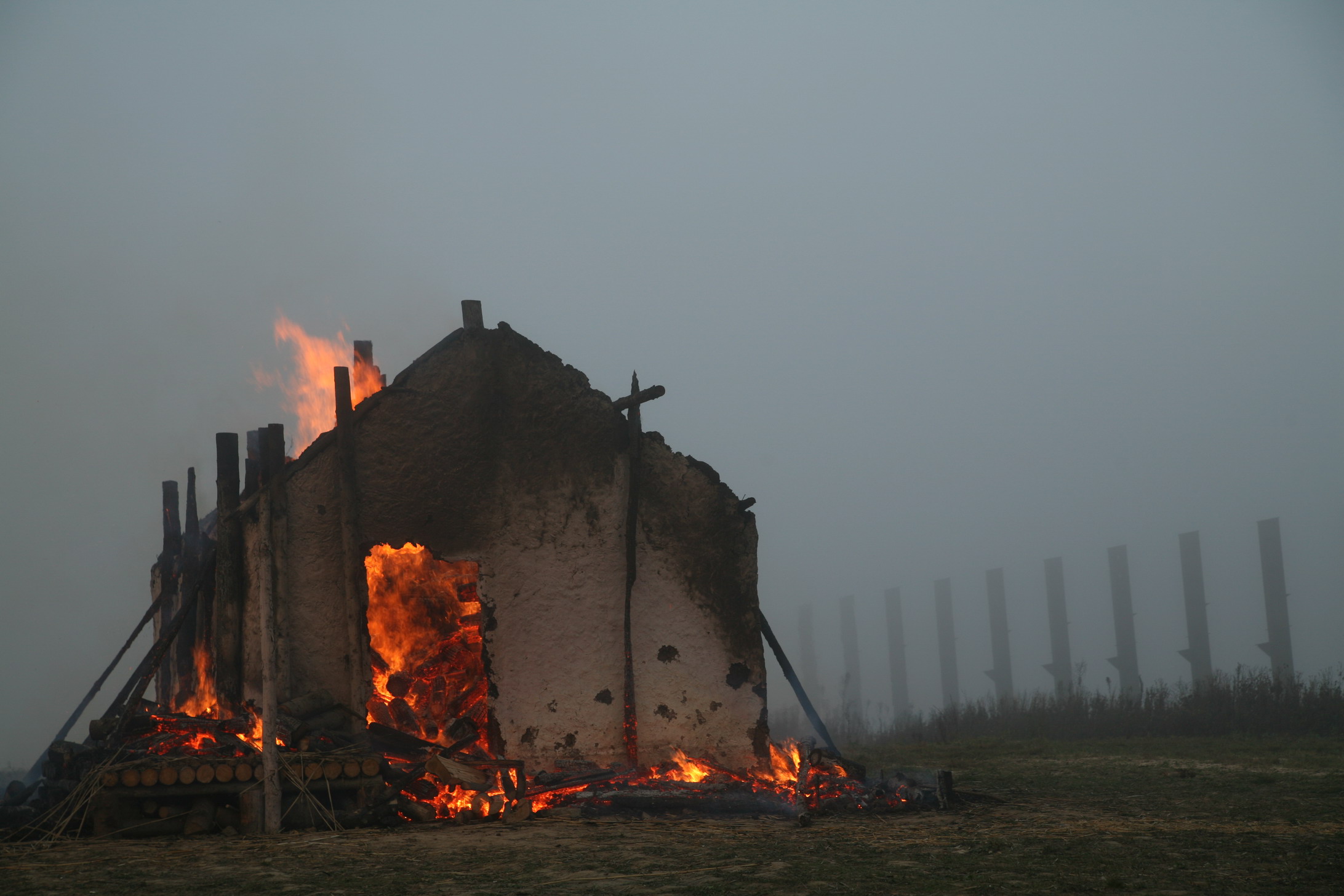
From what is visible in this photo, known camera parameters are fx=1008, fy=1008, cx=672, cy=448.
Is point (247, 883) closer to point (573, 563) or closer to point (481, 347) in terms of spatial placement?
point (573, 563)

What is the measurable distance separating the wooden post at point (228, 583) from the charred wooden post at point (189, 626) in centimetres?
73

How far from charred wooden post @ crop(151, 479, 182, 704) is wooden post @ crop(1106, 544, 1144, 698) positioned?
18.3m

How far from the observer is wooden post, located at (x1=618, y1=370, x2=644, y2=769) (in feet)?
31.8

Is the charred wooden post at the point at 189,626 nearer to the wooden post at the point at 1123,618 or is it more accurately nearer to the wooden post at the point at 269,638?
the wooden post at the point at 269,638

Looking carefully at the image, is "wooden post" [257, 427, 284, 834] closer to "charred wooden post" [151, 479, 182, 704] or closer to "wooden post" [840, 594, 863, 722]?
"charred wooden post" [151, 479, 182, 704]

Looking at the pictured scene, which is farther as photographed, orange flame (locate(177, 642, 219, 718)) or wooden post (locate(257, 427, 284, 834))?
orange flame (locate(177, 642, 219, 718))

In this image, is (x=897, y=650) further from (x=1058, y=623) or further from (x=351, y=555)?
(x=351, y=555)

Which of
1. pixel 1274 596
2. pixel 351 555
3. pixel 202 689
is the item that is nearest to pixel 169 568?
pixel 202 689

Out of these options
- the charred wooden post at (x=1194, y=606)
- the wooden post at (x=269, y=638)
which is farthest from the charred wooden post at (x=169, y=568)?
the charred wooden post at (x=1194, y=606)

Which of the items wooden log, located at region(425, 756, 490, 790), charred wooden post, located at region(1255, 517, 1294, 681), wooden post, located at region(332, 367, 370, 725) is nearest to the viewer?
wooden log, located at region(425, 756, 490, 790)

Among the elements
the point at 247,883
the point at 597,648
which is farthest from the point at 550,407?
the point at 247,883

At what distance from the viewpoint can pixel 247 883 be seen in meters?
5.45

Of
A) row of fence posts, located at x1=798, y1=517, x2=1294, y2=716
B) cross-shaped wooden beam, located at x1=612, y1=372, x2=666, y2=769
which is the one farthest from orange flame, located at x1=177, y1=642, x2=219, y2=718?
row of fence posts, located at x1=798, y1=517, x2=1294, y2=716

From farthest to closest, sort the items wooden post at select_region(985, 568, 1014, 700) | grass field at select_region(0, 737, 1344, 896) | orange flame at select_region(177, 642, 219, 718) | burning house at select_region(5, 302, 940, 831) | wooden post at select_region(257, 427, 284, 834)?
wooden post at select_region(985, 568, 1014, 700)
orange flame at select_region(177, 642, 219, 718)
burning house at select_region(5, 302, 940, 831)
wooden post at select_region(257, 427, 284, 834)
grass field at select_region(0, 737, 1344, 896)
